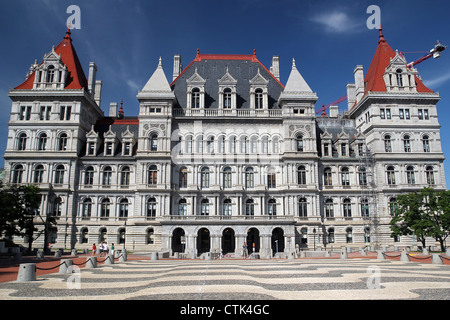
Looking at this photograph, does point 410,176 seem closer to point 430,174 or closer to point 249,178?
point 430,174

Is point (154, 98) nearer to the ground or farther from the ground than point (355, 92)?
nearer to the ground

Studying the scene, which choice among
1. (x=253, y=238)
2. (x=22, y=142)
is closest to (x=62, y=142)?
(x=22, y=142)

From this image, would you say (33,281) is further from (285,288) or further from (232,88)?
(232,88)

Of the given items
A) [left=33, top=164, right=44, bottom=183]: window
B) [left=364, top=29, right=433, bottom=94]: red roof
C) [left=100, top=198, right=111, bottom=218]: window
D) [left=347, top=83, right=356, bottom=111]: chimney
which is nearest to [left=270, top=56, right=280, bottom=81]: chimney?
[left=347, top=83, right=356, bottom=111]: chimney

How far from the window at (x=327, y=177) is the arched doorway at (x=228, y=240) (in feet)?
55.6

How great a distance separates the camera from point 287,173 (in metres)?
55.2

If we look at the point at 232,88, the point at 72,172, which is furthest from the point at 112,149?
the point at 232,88

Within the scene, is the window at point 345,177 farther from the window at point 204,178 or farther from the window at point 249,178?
the window at point 204,178

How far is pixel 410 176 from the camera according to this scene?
56.4m

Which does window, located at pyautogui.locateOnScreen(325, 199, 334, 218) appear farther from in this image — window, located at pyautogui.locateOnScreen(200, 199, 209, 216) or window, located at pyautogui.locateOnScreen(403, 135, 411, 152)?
window, located at pyautogui.locateOnScreen(200, 199, 209, 216)

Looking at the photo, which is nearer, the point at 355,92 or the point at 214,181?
the point at 214,181

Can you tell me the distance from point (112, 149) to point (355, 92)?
45.7m

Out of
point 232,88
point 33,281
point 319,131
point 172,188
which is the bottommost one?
point 33,281

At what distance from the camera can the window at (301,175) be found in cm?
5553
